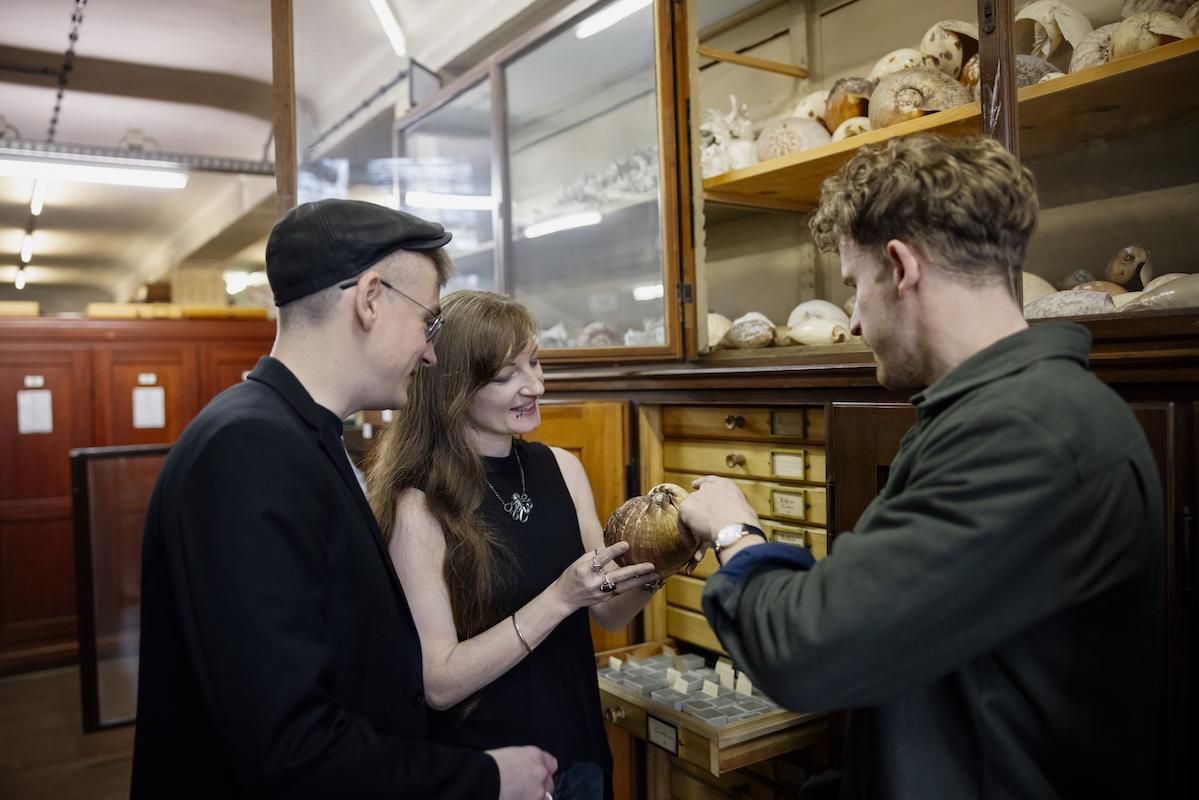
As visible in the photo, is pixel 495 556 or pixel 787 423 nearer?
pixel 495 556

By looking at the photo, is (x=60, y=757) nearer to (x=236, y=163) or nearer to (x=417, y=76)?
(x=417, y=76)

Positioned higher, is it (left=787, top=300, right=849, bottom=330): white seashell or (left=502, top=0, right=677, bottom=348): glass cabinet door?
(left=502, top=0, right=677, bottom=348): glass cabinet door

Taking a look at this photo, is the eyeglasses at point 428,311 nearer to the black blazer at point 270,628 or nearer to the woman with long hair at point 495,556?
the black blazer at point 270,628

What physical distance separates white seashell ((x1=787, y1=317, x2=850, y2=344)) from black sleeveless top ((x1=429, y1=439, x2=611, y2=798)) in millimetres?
995

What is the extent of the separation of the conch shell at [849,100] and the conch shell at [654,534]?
1370 millimetres

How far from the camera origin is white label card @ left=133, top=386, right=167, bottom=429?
22.2 ft

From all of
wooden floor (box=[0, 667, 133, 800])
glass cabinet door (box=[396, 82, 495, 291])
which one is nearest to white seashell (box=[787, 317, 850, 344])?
glass cabinet door (box=[396, 82, 495, 291])

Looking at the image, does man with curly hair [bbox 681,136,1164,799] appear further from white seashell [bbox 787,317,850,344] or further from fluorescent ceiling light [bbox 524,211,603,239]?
fluorescent ceiling light [bbox 524,211,603,239]

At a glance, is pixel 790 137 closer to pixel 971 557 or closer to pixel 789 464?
pixel 789 464

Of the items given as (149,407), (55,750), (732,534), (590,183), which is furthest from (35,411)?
(732,534)

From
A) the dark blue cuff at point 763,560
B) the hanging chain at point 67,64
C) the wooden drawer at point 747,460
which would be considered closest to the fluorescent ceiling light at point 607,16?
the wooden drawer at point 747,460

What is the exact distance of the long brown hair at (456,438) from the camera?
1647 mm

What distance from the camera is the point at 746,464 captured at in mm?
2506

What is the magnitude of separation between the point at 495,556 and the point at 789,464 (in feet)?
3.19
